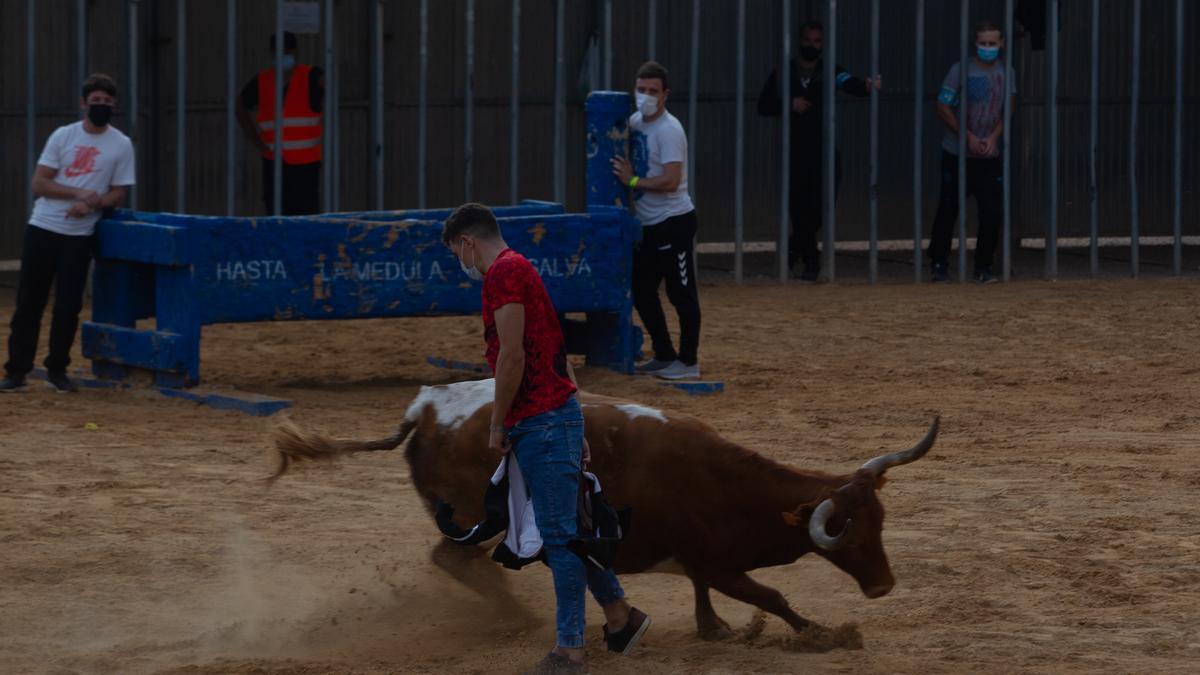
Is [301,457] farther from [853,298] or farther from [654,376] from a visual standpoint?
[853,298]

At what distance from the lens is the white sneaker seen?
12.8 metres

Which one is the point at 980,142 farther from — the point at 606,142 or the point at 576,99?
the point at 606,142

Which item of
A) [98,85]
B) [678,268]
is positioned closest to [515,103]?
[678,268]

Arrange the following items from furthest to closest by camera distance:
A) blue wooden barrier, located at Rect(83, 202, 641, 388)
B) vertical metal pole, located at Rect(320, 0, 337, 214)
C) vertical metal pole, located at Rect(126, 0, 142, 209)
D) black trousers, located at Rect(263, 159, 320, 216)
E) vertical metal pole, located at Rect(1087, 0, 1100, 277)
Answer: vertical metal pole, located at Rect(1087, 0, 1100, 277) → vertical metal pole, located at Rect(320, 0, 337, 214) → black trousers, located at Rect(263, 159, 320, 216) → vertical metal pole, located at Rect(126, 0, 142, 209) → blue wooden barrier, located at Rect(83, 202, 641, 388)

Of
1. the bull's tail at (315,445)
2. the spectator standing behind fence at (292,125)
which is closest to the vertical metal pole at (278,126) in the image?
the spectator standing behind fence at (292,125)

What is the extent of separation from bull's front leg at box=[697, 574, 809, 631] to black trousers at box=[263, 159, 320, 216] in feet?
35.0

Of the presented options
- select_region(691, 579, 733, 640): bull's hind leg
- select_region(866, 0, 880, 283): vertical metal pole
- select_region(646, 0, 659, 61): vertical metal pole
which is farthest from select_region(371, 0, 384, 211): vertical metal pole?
select_region(691, 579, 733, 640): bull's hind leg

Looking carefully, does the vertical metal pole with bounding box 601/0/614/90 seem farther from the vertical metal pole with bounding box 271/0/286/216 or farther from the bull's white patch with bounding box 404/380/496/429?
the bull's white patch with bounding box 404/380/496/429

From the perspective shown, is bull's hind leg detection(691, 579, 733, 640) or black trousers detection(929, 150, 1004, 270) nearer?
bull's hind leg detection(691, 579, 733, 640)

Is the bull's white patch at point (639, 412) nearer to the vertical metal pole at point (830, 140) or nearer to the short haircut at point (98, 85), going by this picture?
the short haircut at point (98, 85)

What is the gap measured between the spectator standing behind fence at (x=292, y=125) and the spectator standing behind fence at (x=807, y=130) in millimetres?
4386

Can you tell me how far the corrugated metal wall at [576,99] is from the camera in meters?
17.5

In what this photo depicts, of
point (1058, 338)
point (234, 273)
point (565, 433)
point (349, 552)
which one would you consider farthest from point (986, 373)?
point (565, 433)

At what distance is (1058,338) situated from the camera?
14.9m
